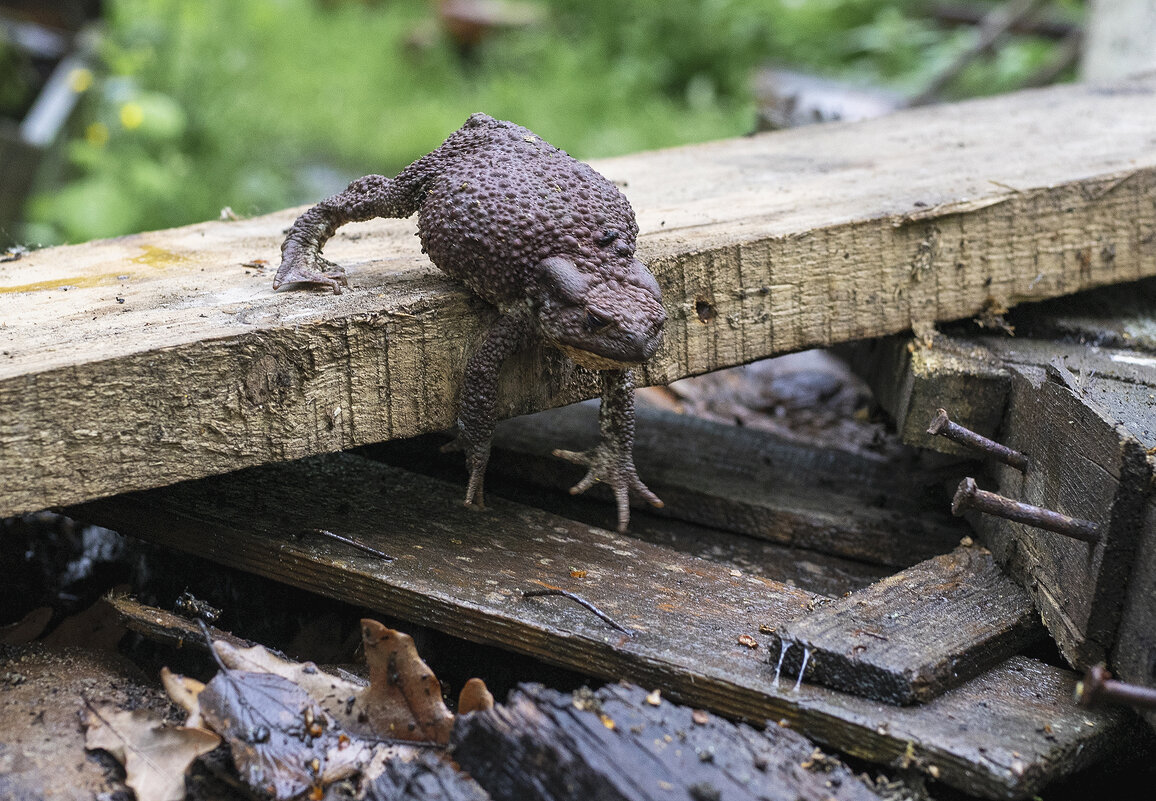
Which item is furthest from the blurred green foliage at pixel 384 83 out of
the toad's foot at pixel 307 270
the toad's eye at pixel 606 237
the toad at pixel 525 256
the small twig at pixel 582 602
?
the small twig at pixel 582 602

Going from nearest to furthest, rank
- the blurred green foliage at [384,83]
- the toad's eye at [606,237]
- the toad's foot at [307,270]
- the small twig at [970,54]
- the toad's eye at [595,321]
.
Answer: the toad's eye at [595,321]
the toad's eye at [606,237]
the toad's foot at [307,270]
the blurred green foliage at [384,83]
the small twig at [970,54]

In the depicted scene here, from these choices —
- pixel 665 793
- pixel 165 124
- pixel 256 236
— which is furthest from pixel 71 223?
pixel 665 793

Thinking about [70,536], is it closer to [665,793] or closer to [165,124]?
[665,793]

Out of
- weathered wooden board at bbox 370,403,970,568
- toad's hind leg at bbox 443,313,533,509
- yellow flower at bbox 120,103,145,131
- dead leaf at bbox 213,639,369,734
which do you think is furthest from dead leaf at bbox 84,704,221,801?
yellow flower at bbox 120,103,145,131

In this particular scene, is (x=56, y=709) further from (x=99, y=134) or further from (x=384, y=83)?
(x=384, y=83)

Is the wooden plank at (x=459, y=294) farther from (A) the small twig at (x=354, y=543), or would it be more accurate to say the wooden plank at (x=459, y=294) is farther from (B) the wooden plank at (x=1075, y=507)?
(B) the wooden plank at (x=1075, y=507)

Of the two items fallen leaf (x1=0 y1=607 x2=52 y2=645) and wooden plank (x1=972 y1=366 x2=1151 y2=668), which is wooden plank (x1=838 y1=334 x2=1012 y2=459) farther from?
fallen leaf (x1=0 y1=607 x2=52 y2=645)
